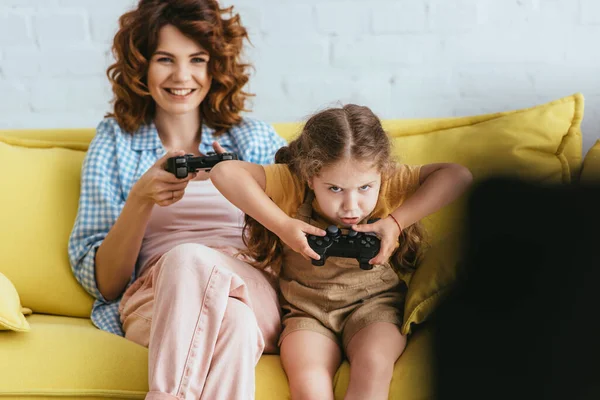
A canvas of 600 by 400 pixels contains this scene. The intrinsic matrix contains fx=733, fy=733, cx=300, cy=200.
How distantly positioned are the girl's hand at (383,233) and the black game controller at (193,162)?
30 centimetres

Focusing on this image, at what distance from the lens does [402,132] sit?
161 centimetres

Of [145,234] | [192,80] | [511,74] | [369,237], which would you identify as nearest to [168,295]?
[369,237]

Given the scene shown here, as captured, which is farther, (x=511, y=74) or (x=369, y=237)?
(x=511, y=74)

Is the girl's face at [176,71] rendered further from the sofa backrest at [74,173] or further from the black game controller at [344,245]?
the black game controller at [344,245]

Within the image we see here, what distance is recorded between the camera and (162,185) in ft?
4.49

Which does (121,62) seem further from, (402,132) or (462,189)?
(462,189)

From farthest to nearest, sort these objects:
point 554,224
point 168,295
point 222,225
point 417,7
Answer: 1. point 417,7
2. point 222,225
3. point 168,295
4. point 554,224

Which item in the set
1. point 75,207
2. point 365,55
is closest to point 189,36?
point 75,207

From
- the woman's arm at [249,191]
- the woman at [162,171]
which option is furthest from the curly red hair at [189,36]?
the woman's arm at [249,191]

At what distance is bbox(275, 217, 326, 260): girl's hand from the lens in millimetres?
1176

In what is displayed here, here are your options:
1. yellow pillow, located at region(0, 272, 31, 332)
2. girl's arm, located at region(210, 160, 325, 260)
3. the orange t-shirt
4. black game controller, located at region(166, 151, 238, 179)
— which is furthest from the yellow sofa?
black game controller, located at region(166, 151, 238, 179)

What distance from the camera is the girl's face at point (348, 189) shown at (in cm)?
118

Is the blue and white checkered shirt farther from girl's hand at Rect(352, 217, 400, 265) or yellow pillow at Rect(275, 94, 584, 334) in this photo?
girl's hand at Rect(352, 217, 400, 265)

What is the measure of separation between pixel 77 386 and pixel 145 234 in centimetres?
44
